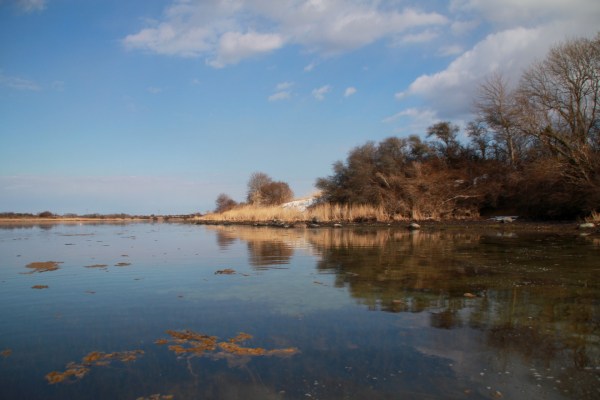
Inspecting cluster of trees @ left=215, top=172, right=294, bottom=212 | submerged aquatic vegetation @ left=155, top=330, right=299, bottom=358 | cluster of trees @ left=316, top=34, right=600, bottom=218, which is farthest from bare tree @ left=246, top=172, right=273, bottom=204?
submerged aquatic vegetation @ left=155, top=330, right=299, bottom=358

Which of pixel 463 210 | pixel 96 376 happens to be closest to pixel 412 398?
pixel 96 376

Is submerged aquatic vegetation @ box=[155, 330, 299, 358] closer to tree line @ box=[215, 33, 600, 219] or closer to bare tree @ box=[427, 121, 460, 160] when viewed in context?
tree line @ box=[215, 33, 600, 219]

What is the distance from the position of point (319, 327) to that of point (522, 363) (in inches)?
85.9

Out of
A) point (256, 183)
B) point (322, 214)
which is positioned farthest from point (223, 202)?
point (322, 214)

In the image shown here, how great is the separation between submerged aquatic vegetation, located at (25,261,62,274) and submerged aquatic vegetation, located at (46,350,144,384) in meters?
6.72

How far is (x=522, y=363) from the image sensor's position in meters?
3.80

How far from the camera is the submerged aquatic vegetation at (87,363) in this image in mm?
3621

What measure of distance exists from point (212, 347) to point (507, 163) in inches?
1323

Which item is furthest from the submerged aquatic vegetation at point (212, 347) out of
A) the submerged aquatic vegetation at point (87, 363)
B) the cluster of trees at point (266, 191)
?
the cluster of trees at point (266, 191)

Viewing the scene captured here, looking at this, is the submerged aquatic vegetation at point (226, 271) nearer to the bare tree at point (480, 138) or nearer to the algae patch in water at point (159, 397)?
the algae patch in water at point (159, 397)

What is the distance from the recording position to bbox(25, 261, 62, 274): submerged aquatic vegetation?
9958 mm

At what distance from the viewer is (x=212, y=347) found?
4.36 meters

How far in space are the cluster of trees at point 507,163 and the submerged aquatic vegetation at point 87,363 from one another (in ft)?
74.2

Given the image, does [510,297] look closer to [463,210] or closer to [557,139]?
[557,139]
